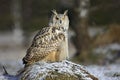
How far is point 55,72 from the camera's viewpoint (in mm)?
9992

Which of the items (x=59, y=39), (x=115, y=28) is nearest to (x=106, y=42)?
(x=115, y=28)

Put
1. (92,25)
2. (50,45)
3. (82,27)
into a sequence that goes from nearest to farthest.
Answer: (50,45) → (82,27) → (92,25)

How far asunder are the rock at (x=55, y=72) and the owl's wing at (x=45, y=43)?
459mm

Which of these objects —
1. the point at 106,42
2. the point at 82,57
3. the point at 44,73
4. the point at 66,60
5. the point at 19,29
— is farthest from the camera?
the point at 19,29

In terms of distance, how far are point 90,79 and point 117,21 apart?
13250 mm

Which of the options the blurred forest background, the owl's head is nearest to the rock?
the owl's head

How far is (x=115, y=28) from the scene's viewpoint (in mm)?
23062

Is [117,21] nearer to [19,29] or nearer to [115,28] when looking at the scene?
[115,28]

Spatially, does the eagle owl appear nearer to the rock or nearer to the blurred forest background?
the rock

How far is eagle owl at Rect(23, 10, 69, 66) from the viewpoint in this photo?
11.0 m

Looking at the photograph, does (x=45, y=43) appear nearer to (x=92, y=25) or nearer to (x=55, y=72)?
(x=55, y=72)

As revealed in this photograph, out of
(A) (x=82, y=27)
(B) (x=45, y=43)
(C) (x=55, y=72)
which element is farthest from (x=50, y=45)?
(A) (x=82, y=27)

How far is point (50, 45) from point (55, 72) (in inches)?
44.5

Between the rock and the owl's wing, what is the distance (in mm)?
459
